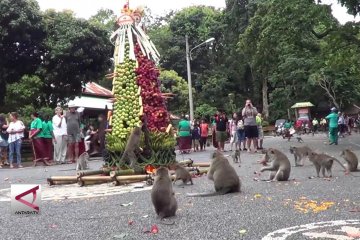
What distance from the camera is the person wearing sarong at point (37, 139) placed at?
17.7 metres

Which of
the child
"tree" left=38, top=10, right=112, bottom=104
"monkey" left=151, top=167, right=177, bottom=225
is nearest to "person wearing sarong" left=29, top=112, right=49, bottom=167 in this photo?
"tree" left=38, top=10, right=112, bottom=104


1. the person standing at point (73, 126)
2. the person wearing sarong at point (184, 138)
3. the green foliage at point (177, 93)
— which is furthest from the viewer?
the green foliage at point (177, 93)

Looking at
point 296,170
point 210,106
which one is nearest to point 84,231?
point 296,170

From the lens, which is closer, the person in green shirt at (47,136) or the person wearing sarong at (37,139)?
the person wearing sarong at (37,139)

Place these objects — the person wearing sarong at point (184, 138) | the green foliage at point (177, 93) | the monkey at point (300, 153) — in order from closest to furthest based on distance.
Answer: the monkey at point (300, 153), the person wearing sarong at point (184, 138), the green foliage at point (177, 93)

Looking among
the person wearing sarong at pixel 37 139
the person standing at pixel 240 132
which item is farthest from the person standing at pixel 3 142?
the person standing at pixel 240 132

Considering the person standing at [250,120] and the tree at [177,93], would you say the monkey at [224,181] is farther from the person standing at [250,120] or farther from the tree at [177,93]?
the tree at [177,93]

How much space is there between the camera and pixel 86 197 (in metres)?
9.00

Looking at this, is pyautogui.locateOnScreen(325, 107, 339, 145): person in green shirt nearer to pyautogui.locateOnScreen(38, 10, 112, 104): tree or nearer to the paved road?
pyautogui.locateOnScreen(38, 10, 112, 104): tree

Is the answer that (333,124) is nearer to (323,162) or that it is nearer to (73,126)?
(73,126)

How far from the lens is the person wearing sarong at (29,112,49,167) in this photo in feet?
58.0

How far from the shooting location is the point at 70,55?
24.6 meters

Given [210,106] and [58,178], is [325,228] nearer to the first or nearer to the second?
[58,178]

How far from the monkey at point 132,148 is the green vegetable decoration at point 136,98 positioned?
25 centimetres
